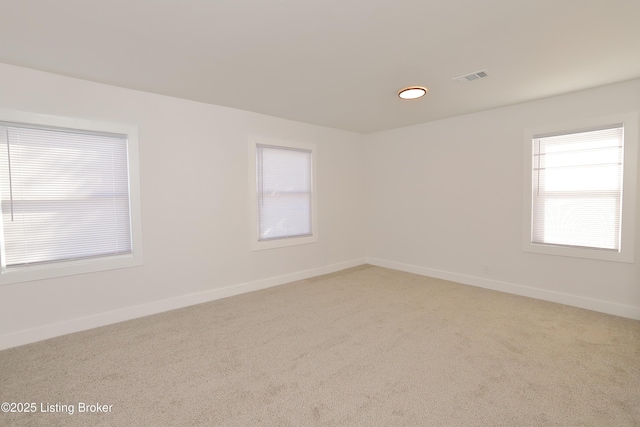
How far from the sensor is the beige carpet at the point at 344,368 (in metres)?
1.81

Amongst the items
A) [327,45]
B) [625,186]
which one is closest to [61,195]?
[327,45]

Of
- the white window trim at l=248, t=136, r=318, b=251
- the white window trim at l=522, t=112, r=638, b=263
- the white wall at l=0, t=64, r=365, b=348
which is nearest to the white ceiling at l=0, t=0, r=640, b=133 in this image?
the white wall at l=0, t=64, r=365, b=348

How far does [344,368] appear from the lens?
2277 millimetres

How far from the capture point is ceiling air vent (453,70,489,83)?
2.84 m

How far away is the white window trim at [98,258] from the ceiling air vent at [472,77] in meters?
3.44

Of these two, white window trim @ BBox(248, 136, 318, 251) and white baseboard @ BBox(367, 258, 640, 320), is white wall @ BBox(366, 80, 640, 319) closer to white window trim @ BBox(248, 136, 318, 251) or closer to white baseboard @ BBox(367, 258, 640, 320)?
white baseboard @ BBox(367, 258, 640, 320)

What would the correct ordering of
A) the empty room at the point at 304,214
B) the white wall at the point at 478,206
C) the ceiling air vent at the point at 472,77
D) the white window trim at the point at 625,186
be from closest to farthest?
the empty room at the point at 304,214 < the ceiling air vent at the point at 472,77 < the white window trim at the point at 625,186 < the white wall at the point at 478,206

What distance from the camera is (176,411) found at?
72.4 inches

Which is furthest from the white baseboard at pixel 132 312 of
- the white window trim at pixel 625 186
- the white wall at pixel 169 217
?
the white window trim at pixel 625 186

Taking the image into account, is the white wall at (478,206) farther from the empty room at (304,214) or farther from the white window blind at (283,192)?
the white window blind at (283,192)

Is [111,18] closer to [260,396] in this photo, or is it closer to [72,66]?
[72,66]

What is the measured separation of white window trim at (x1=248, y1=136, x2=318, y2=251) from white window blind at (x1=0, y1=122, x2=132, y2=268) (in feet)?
4.81

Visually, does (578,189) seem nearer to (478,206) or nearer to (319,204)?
(478,206)

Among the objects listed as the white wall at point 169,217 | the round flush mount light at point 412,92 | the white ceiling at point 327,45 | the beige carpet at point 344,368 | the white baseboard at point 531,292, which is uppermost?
the white ceiling at point 327,45
